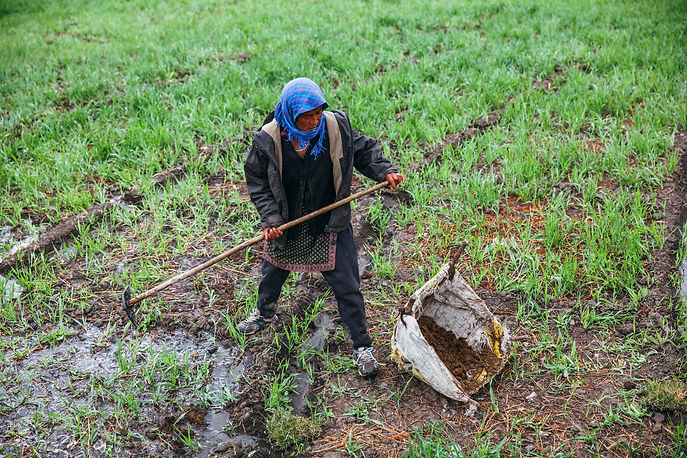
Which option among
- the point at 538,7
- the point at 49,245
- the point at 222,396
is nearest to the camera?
the point at 222,396

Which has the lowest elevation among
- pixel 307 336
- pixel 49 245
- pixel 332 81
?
pixel 307 336

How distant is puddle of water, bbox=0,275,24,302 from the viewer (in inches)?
138

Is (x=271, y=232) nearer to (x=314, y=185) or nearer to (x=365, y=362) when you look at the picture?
(x=314, y=185)

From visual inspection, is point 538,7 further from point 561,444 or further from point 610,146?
point 561,444

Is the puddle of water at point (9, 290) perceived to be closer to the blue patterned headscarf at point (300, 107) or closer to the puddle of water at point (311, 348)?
the puddle of water at point (311, 348)

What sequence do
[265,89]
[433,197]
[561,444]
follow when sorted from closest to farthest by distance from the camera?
[561,444]
[433,197]
[265,89]

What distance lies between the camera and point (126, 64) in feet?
23.4

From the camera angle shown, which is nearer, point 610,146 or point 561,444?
point 561,444

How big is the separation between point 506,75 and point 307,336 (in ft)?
14.3

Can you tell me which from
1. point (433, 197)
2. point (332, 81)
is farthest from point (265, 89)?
point (433, 197)

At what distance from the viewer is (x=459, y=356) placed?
295cm

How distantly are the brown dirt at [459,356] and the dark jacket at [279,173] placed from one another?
0.82 metres

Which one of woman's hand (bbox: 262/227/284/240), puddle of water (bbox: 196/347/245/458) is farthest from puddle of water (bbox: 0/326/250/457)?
woman's hand (bbox: 262/227/284/240)

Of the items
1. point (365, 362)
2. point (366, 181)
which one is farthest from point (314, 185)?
point (366, 181)
